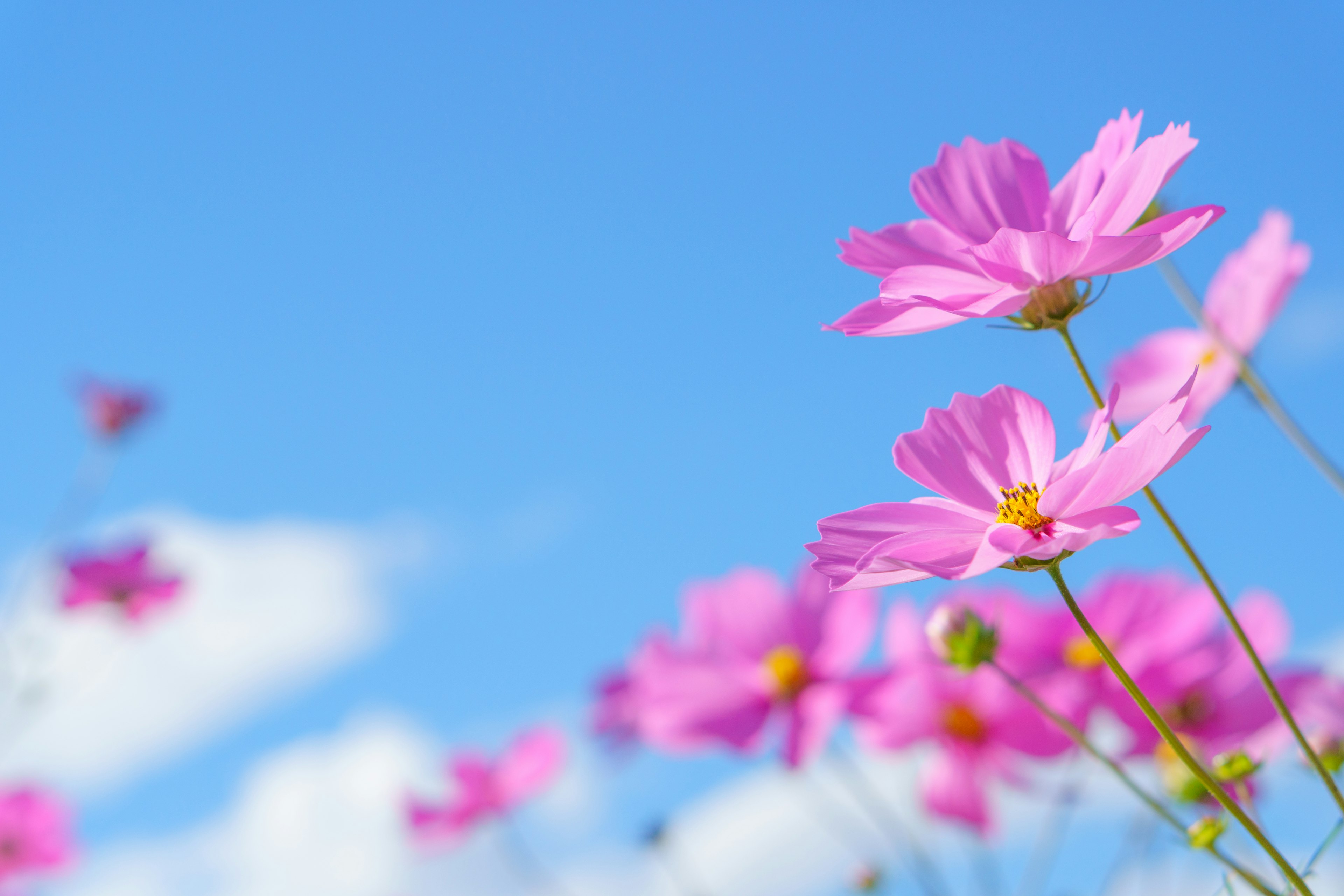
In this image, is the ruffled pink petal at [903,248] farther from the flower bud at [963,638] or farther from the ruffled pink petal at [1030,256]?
the flower bud at [963,638]

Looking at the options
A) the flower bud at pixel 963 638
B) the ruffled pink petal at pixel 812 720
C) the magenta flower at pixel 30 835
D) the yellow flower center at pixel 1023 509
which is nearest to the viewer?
the yellow flower center at pixel 1023 509

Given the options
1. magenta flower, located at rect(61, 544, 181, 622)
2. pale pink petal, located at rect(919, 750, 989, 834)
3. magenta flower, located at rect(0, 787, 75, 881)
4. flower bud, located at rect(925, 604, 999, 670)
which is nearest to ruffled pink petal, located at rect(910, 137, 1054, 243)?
flower bud, located at rect(925, 604, 999, 670)

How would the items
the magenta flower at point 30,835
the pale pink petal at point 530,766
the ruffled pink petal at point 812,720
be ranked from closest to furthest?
the ruffled pink petal at point 812,720 < the pale pink petal at point 530,766 < the magenta flower at point 30,835

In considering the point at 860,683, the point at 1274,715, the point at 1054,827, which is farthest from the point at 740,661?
the point at 1274,715

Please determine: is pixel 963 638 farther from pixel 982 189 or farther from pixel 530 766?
pixel 530 766


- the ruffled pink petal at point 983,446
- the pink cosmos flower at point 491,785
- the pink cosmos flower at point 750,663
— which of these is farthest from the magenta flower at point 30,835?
the ruffled pink petal at point 983,446

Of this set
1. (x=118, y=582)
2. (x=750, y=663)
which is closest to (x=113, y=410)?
(x=118, y=582)
